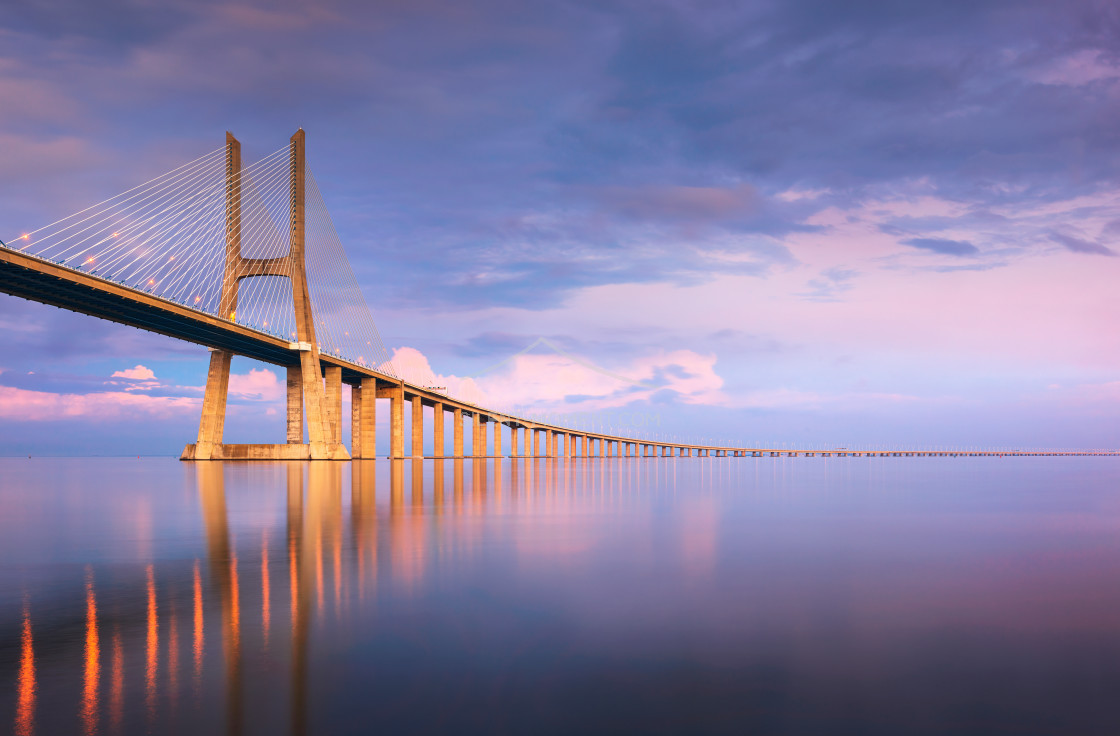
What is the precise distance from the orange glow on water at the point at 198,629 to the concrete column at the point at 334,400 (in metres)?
80.4

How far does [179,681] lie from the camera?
661 centimetres

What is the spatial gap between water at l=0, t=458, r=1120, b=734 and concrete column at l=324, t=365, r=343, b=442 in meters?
72.1

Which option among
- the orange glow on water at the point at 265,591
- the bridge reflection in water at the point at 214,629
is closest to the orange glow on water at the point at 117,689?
the bridge reflection in water at the point at 214,629

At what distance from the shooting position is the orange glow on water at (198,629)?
274 inches

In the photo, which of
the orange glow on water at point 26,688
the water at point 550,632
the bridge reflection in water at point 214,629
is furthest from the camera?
the water at point 550,632

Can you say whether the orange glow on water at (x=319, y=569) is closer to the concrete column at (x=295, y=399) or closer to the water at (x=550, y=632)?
the water at (x=550, y=632)

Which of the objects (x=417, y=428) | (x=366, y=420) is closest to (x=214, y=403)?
(x=366, y=420)

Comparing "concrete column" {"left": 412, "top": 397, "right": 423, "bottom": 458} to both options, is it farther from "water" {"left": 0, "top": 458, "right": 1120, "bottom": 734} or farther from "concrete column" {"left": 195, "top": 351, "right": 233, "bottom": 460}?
"water" {"left": 0, "top": 458, "right": 1120, "bottom": 734}

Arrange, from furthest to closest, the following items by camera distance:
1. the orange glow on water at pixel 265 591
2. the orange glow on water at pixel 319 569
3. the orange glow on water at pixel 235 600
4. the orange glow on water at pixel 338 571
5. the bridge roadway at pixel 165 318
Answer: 1. the bridge roadway at pixel 165 318
2. the orange glow on water at pixel 319 569
3. the orange glow on water at pixel 338 571
4. the orange glow on water at pixel 235 600
5. the orange glow on water at pixel 265 591

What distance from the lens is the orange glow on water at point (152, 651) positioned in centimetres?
623

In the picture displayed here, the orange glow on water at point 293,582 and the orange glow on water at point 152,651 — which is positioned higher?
the orange glow on water at point 152,651

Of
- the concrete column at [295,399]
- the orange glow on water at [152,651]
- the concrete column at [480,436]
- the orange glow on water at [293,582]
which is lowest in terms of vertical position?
the concrete column at [480,436]

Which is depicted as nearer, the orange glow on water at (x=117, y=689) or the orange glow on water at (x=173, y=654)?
the orange glow on water at (x=117, y=689)

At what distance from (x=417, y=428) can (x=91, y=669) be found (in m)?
112
